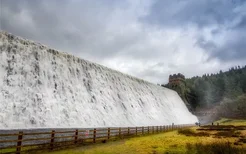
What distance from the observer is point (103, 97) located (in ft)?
115

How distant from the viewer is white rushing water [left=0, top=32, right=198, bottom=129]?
2228 centimetres

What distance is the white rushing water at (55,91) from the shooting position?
22.3 meters

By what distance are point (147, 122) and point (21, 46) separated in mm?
26815

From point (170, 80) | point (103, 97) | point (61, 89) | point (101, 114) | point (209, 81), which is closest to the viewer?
point (61, 89)

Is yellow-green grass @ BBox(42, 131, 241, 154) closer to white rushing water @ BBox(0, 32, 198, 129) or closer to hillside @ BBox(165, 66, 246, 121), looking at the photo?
white rushing water @ BBox(0, 32, 198, 129)

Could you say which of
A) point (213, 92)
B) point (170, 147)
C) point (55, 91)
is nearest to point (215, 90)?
point (213, 92)

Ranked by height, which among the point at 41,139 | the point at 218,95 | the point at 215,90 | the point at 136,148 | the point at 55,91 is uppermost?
the point at 215,90

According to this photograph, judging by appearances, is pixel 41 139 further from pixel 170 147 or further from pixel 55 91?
pixel 55 91

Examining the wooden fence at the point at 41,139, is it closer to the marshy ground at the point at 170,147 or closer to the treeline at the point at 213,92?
the marshy ground at the point at 170,147

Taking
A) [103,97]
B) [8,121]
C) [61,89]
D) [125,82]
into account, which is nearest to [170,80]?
[125,82]

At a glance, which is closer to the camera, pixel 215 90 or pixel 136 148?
pixel 136 148

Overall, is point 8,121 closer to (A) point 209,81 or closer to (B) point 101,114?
(B) point 101,114

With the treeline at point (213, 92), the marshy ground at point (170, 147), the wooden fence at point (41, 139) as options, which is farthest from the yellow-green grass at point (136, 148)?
the treeline at point (213, 92)

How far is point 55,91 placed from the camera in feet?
89.3
